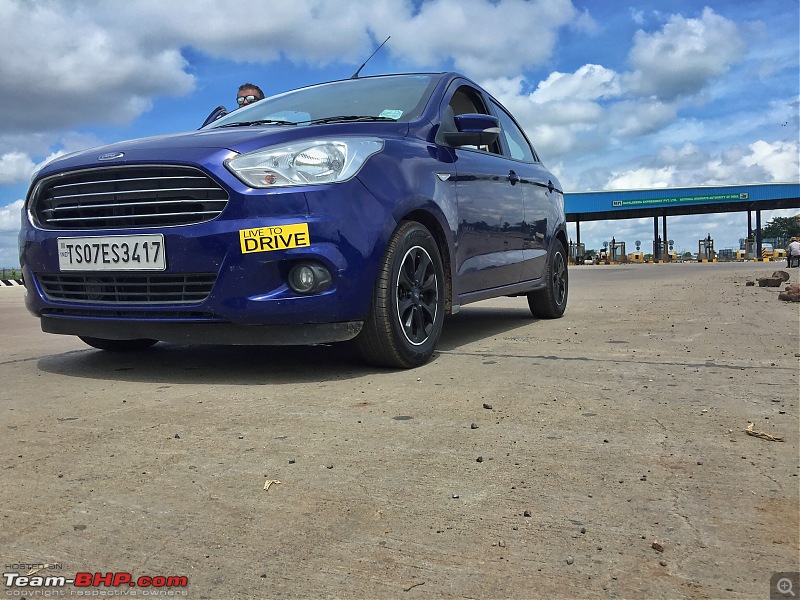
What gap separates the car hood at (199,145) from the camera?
10.7ft

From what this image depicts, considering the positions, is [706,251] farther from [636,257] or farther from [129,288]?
[129,288]

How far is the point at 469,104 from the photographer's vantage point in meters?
5.05

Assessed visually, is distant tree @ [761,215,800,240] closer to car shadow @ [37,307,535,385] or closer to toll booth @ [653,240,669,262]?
toll booth @ [653,240,669,262]

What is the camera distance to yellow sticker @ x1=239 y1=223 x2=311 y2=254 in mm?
3146

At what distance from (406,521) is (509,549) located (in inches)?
10.2

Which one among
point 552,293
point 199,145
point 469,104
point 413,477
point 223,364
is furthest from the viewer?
point 552,293

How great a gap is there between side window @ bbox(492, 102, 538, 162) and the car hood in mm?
1901

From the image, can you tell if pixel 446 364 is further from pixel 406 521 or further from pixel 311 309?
pixel 406 521

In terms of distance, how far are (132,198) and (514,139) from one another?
334 centimetres

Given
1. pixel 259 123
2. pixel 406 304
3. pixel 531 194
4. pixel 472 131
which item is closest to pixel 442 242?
pixel 406 304

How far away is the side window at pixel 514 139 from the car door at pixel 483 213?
309mm

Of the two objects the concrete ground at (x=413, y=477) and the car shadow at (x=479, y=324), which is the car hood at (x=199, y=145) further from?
the car shadow at (x=479, y=324)

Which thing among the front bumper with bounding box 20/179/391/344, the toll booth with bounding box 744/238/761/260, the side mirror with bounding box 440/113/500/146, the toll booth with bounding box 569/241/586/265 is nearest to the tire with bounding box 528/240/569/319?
the side mirror with bounding box 440/113/500/146

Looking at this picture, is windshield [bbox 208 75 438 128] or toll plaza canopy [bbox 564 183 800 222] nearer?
windshield [bbox 208 75 438 128]
